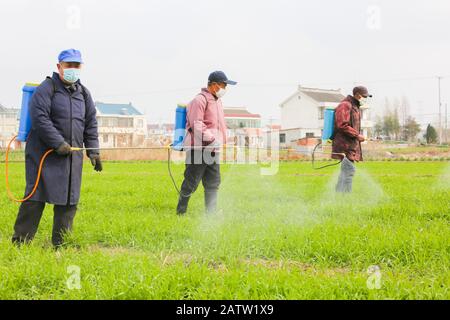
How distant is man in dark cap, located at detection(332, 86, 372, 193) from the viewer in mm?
8148

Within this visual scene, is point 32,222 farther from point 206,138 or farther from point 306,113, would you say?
point 306,113

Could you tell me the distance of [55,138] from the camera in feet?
15.2

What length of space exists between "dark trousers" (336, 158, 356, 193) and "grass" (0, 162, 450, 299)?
1079mm

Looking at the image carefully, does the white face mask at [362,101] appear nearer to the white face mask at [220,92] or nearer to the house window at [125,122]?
the white face mask at [220,92]

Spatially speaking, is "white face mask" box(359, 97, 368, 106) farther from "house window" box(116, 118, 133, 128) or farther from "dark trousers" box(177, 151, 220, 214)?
"house window" box(116, 118, 133, 128)

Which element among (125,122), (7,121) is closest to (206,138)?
(125,122)

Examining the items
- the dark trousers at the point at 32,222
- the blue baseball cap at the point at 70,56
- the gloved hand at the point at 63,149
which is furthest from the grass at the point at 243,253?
the blue baseball cap at the point at 70,56

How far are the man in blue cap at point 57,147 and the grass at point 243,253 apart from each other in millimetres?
293

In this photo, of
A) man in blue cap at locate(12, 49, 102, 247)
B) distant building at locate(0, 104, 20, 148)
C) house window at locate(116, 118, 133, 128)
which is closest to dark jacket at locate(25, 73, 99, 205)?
man in blue cap at locate(12, 49, 102, 247)

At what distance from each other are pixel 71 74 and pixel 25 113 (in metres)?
0.66

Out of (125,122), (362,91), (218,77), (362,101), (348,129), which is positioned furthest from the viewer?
(125,122)

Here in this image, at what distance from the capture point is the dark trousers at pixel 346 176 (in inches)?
320

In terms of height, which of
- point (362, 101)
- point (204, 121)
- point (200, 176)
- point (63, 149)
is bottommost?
point (200, 176)

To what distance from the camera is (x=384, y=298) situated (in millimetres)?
3145
